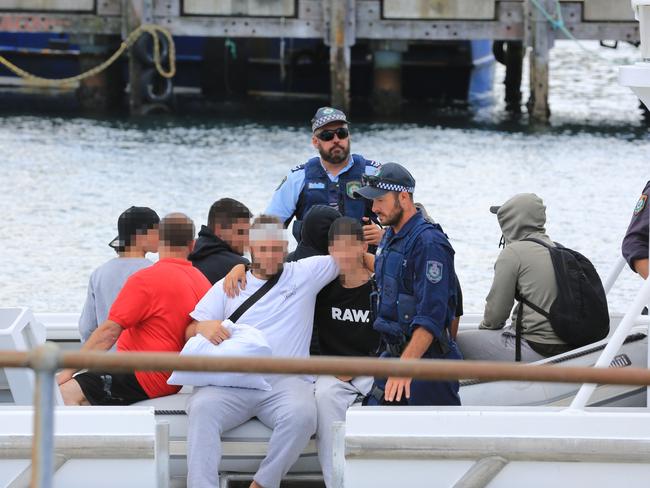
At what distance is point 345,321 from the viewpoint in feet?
17.7

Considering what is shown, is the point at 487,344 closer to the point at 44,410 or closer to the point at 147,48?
the point at 44,410

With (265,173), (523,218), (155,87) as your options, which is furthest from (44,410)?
(155,87)

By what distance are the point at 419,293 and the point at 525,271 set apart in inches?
34.8

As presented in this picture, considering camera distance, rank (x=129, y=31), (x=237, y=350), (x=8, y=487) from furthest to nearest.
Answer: (x=129, y=31) → (x=237, y=350) → (x=8, y=487)

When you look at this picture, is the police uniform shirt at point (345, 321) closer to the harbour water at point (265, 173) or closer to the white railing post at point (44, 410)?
the white railing post at point (44, 410)

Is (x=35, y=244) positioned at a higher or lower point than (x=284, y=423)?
lower

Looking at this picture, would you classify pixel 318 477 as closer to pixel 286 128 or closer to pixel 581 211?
pixel 581 211

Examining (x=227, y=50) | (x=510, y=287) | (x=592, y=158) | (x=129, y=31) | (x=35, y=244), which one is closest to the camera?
(x=510, y=287)

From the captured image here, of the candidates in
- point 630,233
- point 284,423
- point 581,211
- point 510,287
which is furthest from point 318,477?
point 581,211

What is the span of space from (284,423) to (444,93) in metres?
27.1

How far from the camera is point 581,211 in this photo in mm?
19078

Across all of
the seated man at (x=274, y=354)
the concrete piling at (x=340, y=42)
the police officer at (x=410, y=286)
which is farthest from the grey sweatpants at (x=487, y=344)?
the concrete piling at (x=340, y=42)

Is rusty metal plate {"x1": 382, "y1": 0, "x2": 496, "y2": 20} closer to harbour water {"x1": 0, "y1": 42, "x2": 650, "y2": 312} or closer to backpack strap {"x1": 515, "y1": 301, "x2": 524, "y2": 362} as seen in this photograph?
harbour water {"x1": 0, "y1": 42, "x2": 650, "y2": 312}

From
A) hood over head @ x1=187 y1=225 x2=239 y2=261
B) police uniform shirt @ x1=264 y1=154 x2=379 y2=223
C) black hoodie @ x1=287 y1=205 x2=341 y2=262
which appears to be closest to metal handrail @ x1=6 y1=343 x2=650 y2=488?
black hoodie @ x1=287 y1=205 x2=341 y2=262
